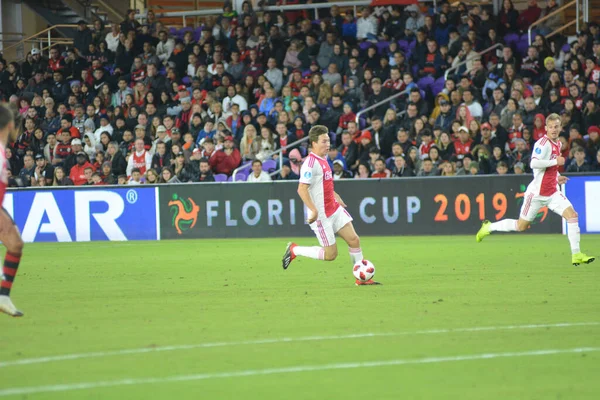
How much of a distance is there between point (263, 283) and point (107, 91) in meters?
17.4

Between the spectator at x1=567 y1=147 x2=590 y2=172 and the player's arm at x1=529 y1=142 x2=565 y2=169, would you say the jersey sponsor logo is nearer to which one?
the spectator at x1=567 y1=147 x2=590 y2=172

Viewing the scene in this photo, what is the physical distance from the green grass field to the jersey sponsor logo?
25.9ft

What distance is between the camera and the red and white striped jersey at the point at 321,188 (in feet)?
37.9

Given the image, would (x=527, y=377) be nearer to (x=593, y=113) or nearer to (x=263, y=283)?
(x=263, y=283)

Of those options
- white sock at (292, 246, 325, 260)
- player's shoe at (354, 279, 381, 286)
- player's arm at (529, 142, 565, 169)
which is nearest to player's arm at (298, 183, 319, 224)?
white sock at (292, 246, 325, 260)

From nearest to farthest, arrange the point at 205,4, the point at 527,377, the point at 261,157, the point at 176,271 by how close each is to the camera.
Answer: the point at 527,377, the point at 176,271, the point at 261,157, the point at 205,4

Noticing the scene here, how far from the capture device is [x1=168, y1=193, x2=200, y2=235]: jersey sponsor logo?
74.0 feet

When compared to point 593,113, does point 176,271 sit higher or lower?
lower

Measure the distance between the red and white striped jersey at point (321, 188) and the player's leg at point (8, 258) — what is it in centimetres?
400

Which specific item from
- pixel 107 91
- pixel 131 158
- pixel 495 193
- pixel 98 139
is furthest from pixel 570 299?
pixel 107 91

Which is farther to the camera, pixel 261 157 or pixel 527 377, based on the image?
pixel 261 157

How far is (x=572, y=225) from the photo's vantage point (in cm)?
1316

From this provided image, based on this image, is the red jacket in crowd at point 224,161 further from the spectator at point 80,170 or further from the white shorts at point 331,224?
the white shorts at point 331,224

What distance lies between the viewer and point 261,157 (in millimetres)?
23688
